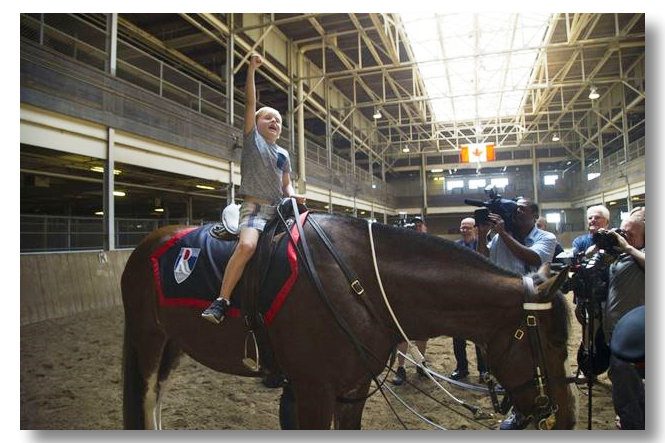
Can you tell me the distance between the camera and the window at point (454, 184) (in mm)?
3030

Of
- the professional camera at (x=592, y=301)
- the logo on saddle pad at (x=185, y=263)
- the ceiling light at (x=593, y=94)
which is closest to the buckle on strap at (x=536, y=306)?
the professional camera at (x=592, y=301)

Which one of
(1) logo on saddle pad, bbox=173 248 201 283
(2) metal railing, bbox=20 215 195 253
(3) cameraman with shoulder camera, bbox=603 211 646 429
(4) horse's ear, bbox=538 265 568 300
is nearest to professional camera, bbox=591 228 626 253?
(3) cameraman with shoulder camera, bbox=603 211 646 429


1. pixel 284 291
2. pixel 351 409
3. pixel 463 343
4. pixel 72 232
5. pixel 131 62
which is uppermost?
pixel 131 62

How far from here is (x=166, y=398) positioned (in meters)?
2.67

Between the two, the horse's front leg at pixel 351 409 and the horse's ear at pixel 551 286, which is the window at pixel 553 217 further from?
the horse's front leg at pixel 351 409

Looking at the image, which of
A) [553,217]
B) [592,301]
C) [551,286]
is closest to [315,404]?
[551,286]

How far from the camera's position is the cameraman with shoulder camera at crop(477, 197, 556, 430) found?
2.27 m

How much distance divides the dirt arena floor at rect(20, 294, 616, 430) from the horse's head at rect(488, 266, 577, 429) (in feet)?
2.10

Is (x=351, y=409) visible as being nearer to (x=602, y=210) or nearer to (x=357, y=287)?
(x=357, y=287)

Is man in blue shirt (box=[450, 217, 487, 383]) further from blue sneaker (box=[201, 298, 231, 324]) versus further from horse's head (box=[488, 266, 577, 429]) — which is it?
blue sneaker (box=[201, 298, 231, 324])

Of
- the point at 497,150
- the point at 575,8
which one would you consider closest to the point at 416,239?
the point at 497,150

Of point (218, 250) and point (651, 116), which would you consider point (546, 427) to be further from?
point (651, 116)

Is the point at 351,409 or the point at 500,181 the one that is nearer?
the point at 351,409

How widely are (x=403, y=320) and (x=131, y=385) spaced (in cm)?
159
